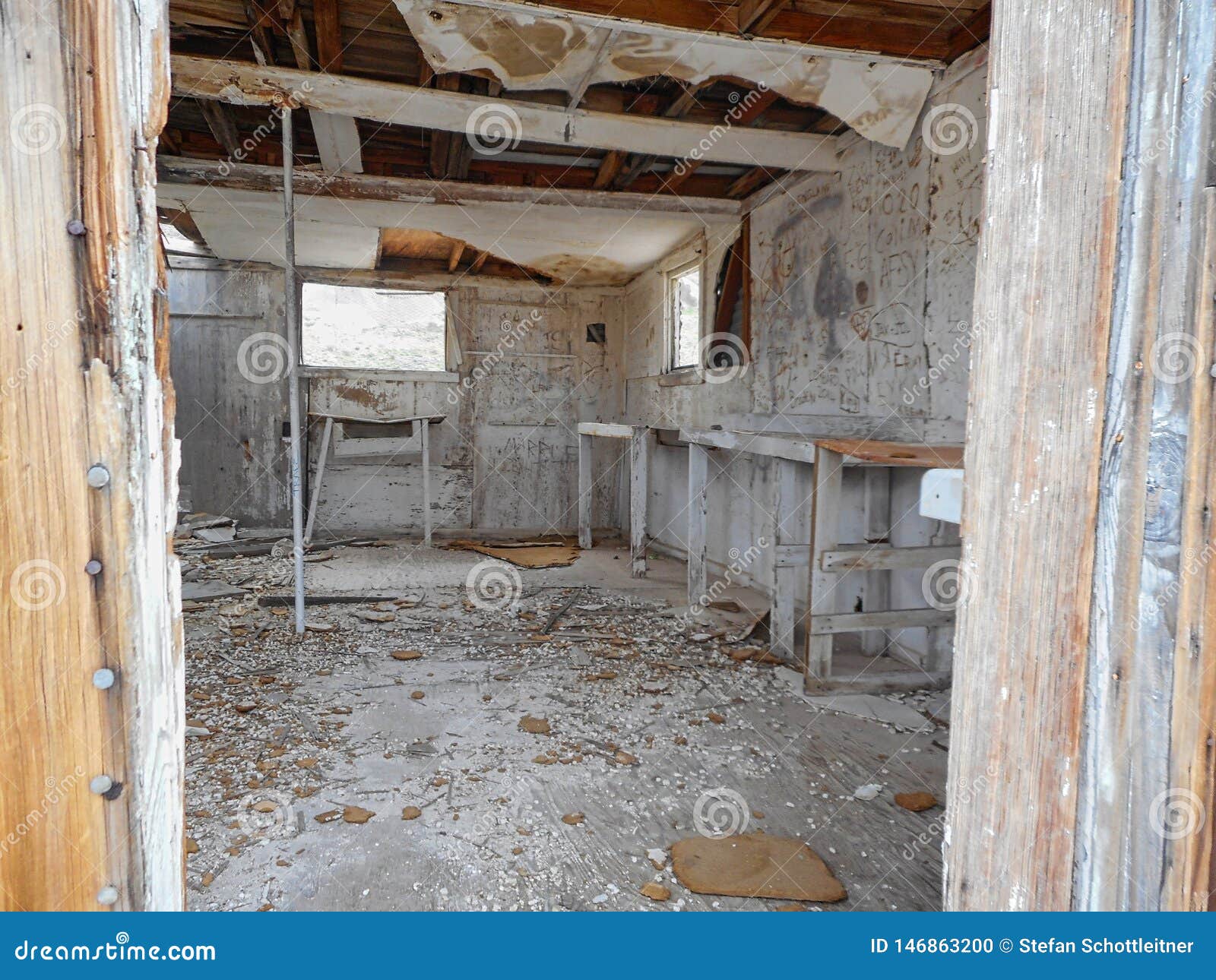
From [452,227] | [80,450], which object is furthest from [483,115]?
[80,450]

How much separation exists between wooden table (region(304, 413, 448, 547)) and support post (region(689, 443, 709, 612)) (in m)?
3.41

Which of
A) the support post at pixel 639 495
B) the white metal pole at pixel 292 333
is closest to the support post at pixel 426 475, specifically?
the support post at pixel 639 495

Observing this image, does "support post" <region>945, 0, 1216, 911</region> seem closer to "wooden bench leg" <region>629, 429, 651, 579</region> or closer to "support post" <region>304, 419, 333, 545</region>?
"wooden bench leg" <region>629, 429, 651, 579</region>

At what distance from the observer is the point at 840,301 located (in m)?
4.63

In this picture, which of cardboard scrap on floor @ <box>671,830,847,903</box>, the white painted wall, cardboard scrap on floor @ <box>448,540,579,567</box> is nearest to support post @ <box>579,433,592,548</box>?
cardboard scrap on floor @ <box>448,540,579,567</box>

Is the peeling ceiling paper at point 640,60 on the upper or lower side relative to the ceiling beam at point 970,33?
lower

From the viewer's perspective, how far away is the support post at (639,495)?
6277 millimetres

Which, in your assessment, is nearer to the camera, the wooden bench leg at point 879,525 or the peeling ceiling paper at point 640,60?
the peeling ceiling paper at point 640,60

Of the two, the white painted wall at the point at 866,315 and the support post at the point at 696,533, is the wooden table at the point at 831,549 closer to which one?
the white painted wall at the point at 866,315

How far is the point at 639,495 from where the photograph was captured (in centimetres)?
631

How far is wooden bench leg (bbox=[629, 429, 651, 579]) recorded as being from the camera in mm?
6277

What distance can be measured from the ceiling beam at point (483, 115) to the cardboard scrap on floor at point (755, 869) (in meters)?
3.60

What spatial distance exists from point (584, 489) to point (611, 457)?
1.18 m
